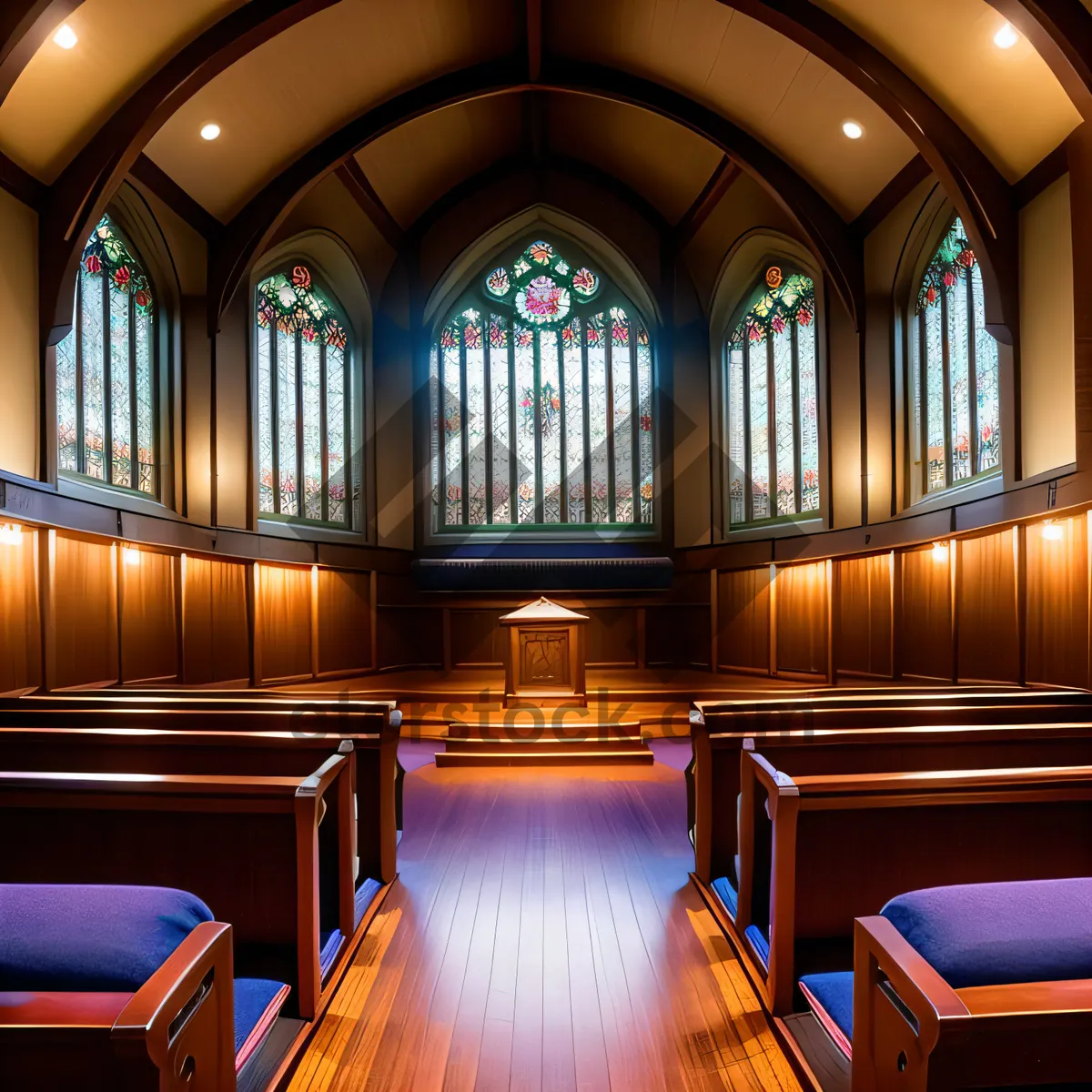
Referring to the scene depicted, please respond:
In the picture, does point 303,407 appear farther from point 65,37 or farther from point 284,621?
point 65,37

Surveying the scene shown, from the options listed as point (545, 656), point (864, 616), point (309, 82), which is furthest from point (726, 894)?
point (309, 82)

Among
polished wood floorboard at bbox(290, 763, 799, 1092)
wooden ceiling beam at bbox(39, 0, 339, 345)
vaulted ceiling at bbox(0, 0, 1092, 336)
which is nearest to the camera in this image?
polished wood floorboard at bbox(290, 763, 799, 1092)

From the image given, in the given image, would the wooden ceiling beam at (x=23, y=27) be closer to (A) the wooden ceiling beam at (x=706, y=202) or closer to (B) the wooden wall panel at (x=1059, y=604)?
(A) the wooden ceiling beam at (x=706, y=202)

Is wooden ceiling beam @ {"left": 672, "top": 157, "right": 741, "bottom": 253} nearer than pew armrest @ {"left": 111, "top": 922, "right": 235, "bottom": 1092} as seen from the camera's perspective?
No

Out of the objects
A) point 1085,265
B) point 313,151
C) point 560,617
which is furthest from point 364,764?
point 313,151

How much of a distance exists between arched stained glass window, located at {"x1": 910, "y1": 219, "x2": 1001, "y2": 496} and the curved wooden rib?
0.86 metres

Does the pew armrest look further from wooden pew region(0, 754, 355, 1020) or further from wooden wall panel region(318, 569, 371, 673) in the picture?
wooden wall panel region(318, 569, 371, 673)

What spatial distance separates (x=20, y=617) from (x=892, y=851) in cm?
609

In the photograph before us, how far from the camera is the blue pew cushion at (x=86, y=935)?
1.16m

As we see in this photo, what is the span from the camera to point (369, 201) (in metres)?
10.0

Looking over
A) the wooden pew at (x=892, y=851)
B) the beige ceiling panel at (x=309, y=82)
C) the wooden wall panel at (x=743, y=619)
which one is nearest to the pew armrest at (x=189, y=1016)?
the wooden pew at (x=892, y=851)

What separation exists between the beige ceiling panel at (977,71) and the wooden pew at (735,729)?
4651 millimetres

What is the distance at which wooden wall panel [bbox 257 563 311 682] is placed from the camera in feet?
29.4

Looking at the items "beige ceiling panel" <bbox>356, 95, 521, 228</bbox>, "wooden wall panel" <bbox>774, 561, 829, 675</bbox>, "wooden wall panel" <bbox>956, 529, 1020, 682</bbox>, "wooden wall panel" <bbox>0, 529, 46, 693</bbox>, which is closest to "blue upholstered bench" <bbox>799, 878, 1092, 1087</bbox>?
"wooden wall panel" <bbox>956, 529, 1020, 682</bbox>
